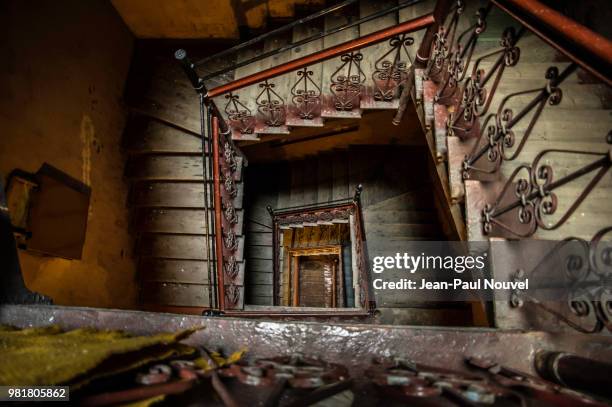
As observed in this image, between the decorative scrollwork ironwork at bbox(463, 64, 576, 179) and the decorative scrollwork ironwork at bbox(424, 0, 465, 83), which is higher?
the decorative scrollwork ironwork at bbox(424, 0, 465, 83)

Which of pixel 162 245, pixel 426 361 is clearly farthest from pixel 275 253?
pixel 426 361

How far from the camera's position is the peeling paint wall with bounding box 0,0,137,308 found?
2936 millimetres

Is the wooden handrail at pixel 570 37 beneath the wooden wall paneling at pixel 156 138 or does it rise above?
beneath

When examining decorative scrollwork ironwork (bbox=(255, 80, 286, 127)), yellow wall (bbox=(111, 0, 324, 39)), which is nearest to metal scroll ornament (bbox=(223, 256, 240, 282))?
decorative scrollwork ironwork (bbox=(255, 80, 286, 127))

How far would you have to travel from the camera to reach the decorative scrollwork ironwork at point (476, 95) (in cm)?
167

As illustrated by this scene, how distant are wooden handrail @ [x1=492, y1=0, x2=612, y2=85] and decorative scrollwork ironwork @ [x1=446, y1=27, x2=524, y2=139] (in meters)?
0.35

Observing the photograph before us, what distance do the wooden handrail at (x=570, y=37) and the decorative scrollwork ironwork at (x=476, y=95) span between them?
0.35 meters

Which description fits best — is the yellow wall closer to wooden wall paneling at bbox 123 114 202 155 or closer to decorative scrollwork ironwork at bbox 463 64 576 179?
wooden wall paneling at bbox 123 114 202 155

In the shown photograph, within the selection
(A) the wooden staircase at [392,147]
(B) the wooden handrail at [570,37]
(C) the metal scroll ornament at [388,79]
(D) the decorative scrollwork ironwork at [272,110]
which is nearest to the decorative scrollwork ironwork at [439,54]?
(A) the wooden staircase at [392,147]

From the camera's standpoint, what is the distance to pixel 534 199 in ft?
4.94

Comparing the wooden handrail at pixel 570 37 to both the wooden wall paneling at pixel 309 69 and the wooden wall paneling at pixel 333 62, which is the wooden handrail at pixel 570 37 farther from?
the wooden wall paneling at pixel 309 69

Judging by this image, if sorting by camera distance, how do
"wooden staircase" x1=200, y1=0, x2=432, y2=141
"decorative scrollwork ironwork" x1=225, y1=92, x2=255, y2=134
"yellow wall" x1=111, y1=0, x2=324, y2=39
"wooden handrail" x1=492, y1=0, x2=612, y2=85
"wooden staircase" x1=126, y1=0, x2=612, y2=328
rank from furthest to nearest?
"yellow wall" x1=111, y1=0, x2=324, y2=39 → "decorative scrollwork ironwork" x1=225, y1=92, x2=255, y2=134 → "wooden staircase" x1=200, y1=0, x2=432, y2=141 → "wooden staircase" x1=126, y1=0, x2=612, y2=328 → "wooden handrail" x1=492, y1=0, x2=612, y2=85

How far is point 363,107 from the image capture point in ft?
12.8

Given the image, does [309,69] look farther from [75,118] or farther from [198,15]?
[75,118]
